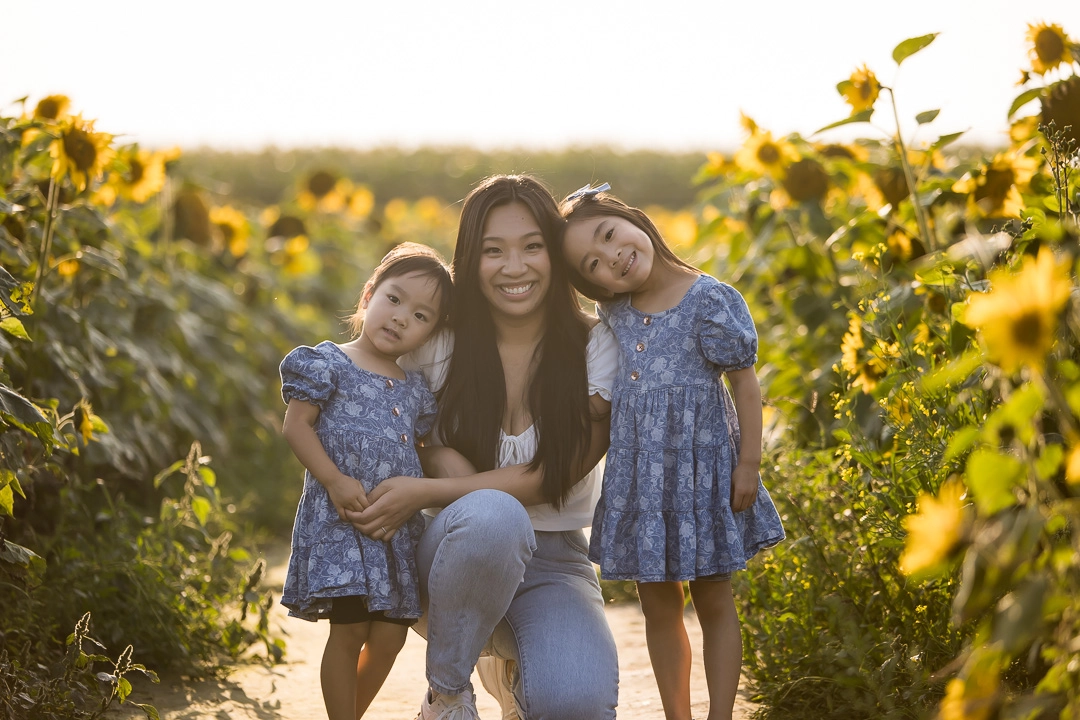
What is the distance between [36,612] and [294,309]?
4365 millimetres

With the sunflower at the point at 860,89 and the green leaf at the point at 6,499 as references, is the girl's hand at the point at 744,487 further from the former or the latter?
the green leaf at the point at 6,499

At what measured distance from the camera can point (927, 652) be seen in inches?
89.4

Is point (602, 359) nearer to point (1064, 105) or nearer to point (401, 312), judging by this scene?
point (401, 312)

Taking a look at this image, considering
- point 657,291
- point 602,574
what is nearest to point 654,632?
point 602,574

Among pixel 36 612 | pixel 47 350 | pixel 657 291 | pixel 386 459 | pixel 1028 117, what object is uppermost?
pixel 1028 117

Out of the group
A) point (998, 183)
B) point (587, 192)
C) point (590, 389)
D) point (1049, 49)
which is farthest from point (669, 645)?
point (1049, 49)

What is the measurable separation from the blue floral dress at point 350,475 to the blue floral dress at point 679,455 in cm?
46

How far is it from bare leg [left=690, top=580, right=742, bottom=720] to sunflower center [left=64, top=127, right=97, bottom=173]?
6.97 ft

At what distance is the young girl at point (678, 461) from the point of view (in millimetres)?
2357

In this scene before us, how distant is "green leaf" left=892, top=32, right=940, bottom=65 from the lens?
2.69 metres

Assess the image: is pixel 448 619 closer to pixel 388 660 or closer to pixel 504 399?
pixel 388 660

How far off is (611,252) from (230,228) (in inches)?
158

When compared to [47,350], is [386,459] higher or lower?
lower

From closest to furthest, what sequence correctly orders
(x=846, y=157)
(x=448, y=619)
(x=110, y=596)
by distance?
(x=448, y=619) → (x=110, y=596) → (x=846, y=157)
